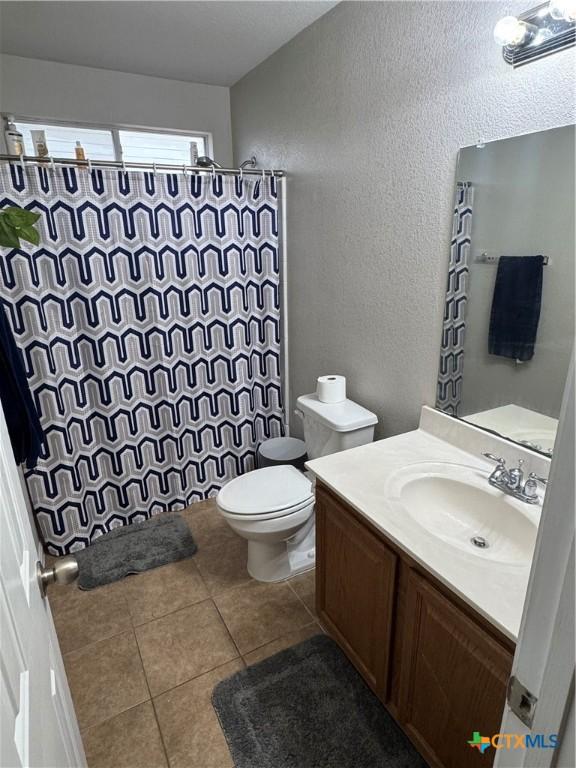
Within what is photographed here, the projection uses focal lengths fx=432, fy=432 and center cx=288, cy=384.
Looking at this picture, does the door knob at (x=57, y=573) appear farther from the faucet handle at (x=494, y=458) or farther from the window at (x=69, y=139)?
the window at (x=69, y=139)

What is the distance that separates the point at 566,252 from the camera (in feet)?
4.01

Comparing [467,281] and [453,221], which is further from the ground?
[453,221]

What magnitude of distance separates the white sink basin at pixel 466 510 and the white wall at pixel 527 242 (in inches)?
11.7

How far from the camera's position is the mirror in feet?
4.07

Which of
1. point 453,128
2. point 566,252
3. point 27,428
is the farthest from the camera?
point 27,428

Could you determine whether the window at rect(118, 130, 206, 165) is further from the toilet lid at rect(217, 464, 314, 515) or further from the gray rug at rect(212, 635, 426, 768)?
the gray rug at rect(212, 635, 426, 768)

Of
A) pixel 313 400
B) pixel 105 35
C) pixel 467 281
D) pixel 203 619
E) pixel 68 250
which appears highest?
pixel 105 35

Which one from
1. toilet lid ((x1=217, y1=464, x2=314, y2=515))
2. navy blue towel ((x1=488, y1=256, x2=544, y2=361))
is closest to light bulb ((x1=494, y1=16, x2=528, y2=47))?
navy blue towel ((x1=488, y1=256, x2=544, y2=361))

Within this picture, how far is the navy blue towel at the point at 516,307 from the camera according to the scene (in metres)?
1.33

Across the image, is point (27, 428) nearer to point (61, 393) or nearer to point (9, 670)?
point (61, 393)

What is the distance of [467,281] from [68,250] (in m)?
1.77

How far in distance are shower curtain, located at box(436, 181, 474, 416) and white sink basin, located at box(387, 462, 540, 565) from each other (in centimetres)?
31

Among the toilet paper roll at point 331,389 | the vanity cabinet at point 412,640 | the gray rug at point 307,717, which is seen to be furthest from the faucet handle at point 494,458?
the gray rug at point 307,717

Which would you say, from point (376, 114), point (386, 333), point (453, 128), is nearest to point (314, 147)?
point (376, 114)
